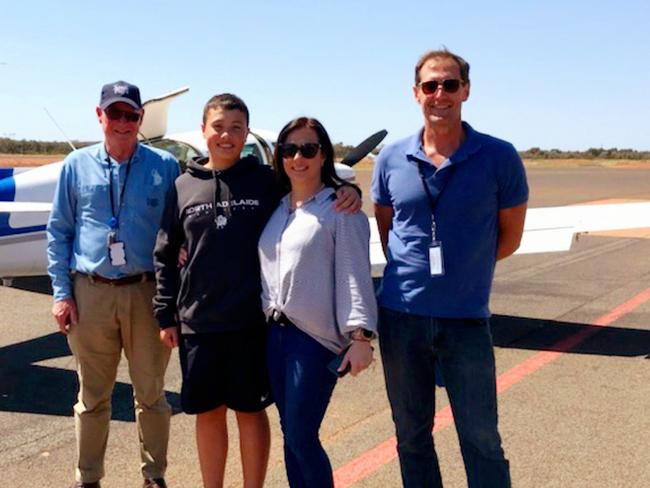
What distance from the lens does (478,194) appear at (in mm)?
2674

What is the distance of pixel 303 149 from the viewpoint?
111 inches

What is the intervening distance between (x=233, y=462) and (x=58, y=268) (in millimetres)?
1413

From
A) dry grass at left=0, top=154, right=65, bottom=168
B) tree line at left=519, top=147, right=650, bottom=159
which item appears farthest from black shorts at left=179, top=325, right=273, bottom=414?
tree line at left=519, top=147, right=650, bottom=159

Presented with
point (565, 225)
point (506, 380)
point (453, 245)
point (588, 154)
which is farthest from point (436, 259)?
point (588, 154)

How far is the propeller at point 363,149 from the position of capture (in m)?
9.46

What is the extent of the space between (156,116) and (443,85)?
656 centimetres

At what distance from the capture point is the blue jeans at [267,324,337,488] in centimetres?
279

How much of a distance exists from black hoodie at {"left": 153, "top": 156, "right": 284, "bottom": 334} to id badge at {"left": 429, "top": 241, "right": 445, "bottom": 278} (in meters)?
0.69

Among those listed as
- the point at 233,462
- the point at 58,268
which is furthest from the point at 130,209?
the point at 233,462

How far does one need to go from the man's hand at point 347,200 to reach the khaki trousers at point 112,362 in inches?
43.4

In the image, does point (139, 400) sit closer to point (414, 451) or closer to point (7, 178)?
point (414, 451)

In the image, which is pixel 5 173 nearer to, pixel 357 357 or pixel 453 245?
pixel 357 357

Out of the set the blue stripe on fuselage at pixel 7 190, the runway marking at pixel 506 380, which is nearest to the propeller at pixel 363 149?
the runway marking at pixel 506 380

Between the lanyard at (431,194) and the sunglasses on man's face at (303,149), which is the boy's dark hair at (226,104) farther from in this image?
the lanyard at (431,194)
